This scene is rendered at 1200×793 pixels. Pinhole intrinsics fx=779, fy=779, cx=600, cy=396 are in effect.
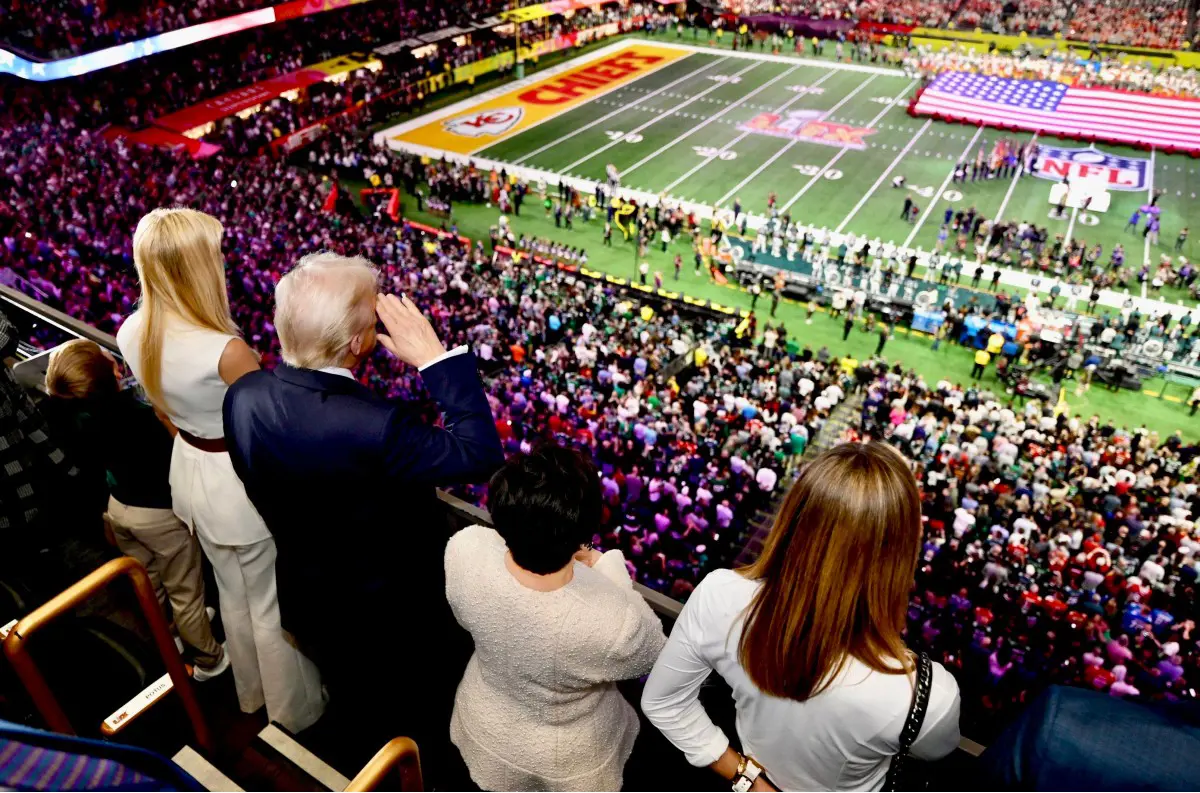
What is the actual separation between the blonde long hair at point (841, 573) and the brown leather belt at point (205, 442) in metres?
2.43

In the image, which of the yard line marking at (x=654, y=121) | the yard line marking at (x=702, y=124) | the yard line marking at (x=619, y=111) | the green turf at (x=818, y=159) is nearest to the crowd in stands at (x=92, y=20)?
the green turf at (x=818, y=159)

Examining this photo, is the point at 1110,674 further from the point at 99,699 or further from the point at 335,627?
the point at 99,699

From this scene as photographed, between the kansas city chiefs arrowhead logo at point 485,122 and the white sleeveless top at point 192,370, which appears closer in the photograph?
the white sleeveless top at point 192,370

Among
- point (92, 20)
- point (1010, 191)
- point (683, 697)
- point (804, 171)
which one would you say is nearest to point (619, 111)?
point (804, 171)

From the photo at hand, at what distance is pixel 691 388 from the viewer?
16.9m

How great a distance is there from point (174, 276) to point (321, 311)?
90 cm

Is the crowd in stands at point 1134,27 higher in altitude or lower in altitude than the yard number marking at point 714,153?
higher

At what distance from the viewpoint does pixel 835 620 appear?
2227mm

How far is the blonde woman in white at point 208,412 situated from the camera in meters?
3.21

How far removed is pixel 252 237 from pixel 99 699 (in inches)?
746

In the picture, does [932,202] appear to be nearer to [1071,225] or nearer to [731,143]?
[1071,225]

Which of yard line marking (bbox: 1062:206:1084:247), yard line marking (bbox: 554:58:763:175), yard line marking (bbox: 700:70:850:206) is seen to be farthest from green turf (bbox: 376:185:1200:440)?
yard line marking (bbox: 1062:206:1084:247)

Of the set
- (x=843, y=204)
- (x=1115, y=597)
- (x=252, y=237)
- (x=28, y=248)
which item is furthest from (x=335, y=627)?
(x=843, y=204)

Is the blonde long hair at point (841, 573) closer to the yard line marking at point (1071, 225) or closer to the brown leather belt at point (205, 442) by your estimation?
the brown leather belt at point (205, 442)
